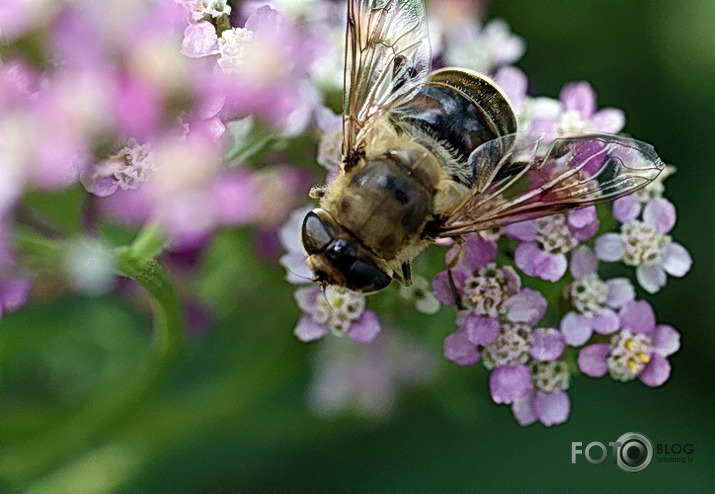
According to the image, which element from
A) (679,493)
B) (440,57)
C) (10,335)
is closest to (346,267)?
(440,57)

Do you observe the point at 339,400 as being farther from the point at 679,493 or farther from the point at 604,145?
the point at 604,145

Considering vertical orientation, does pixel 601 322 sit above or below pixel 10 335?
below

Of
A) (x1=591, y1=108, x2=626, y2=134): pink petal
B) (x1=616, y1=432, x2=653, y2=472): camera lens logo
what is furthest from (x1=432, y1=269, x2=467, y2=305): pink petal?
(x1=616, y1=432, x2=653, y2=472): camera lens logo

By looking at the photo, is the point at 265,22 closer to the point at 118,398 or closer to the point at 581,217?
the point at 581,217

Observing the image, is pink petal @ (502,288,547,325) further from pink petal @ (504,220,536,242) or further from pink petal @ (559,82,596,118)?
pink petal @ (559,82,596,118)

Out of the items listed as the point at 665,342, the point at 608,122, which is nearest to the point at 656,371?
the point at 665,342

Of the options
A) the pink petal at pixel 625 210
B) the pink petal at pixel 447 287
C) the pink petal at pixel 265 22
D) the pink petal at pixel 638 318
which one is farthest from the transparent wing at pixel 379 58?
the pink petal at pixel 638 318

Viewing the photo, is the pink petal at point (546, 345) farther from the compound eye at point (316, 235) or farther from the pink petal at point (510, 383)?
the compound eye at point (316, 235)

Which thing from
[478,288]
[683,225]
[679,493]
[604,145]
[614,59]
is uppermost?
[614,59]
